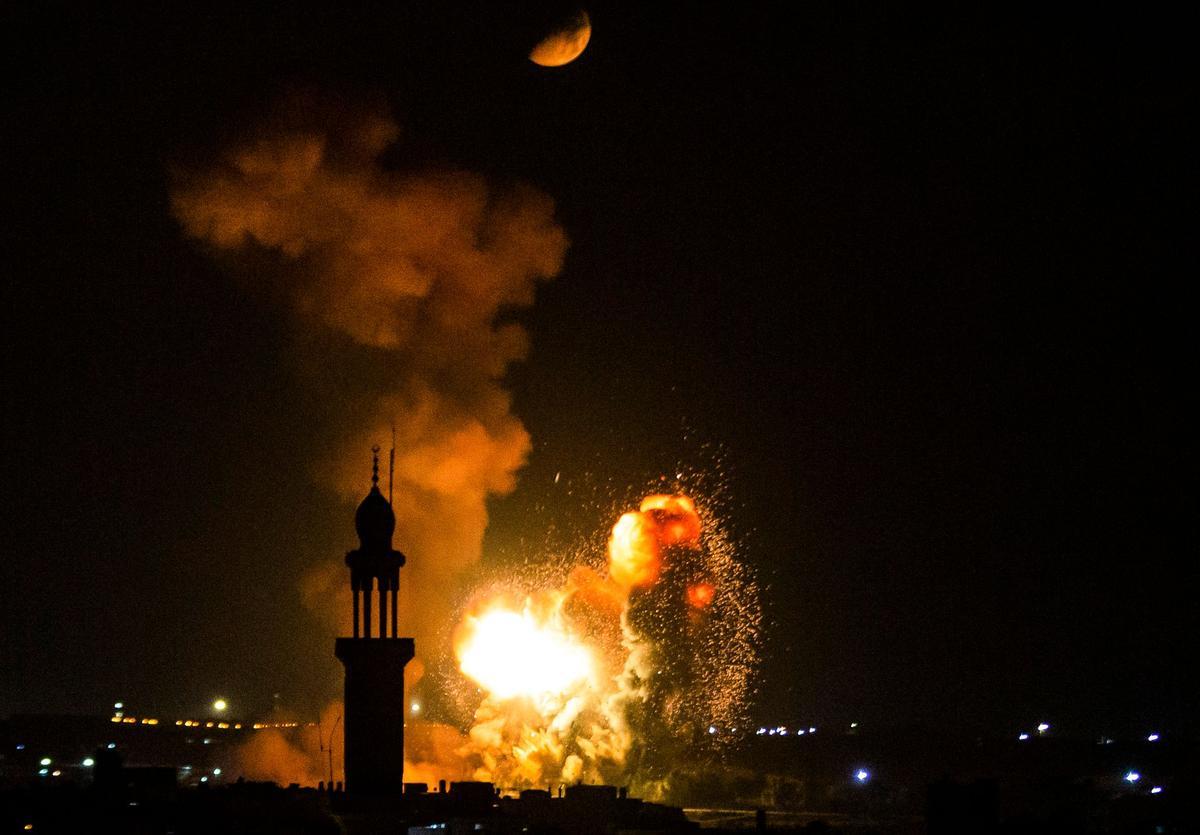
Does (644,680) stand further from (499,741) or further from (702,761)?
(702,761)

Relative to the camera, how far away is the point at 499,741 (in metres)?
121

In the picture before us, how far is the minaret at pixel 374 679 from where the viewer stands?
8062 centimetres

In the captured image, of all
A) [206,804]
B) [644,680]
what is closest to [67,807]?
[206,804]

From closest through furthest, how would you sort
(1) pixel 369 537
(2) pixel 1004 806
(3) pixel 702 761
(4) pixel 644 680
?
(1) pixel 369 537 → (4) pixel 644 680 → (2) pixel 1004 806 → (3) pixel 702 761

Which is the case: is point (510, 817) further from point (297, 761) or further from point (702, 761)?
point (702, 761)

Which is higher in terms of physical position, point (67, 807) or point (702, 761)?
point (702, 761)

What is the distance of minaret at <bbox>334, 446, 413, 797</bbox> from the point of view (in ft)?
265

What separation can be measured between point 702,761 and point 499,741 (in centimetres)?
3782

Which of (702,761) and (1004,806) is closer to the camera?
(1004,806)

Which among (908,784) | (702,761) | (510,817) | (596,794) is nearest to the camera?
(510,817)

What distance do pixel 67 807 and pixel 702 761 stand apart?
81.6m

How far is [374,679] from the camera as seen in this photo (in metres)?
81.2

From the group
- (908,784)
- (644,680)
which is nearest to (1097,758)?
(908,784)

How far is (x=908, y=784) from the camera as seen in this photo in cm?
18475
